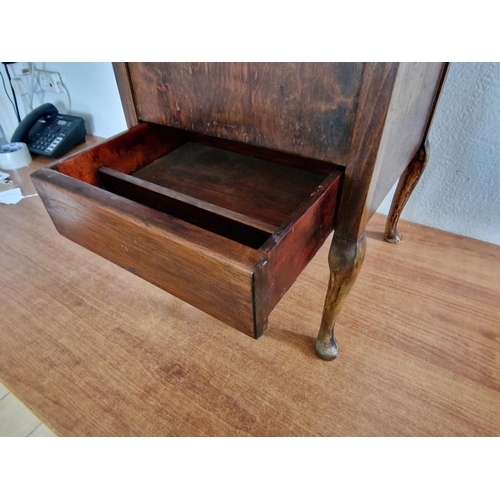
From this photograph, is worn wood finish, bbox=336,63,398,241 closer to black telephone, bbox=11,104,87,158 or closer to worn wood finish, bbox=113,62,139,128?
worn wood finish, bbox=113,62,139,128

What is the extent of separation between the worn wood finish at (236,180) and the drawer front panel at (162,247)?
0.17m

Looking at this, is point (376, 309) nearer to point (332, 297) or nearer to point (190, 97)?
point (332, 297)

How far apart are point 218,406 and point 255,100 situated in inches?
19.9

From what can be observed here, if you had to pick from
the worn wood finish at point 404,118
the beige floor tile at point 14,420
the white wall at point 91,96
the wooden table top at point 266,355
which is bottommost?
the beige floor tile at point 14,420

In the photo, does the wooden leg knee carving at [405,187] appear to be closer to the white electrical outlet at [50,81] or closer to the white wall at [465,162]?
the white wall at [465,162]

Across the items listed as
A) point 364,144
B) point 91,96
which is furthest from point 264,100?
point 91,96

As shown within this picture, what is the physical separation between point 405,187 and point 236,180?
17.9 inches

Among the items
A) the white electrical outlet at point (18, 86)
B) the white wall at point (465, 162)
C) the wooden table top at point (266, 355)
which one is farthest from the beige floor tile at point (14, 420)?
the white electrical outlet at point (18, 86)

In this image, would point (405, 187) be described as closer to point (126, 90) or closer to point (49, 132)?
point (126, 90)

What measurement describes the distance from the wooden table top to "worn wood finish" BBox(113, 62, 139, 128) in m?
0.40

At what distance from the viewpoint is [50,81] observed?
1353 millimetres

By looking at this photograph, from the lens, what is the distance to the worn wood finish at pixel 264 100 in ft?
1.31

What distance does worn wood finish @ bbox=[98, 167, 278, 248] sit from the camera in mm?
427

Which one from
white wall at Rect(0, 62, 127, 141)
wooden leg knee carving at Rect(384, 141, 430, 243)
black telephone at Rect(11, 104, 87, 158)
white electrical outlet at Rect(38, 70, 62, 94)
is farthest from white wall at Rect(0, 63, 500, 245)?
white electrical outlet at Rect(38, 70, 62, 94)
